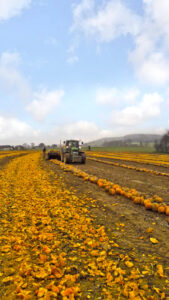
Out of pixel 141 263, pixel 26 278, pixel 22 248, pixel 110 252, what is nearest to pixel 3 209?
pixel 22 248

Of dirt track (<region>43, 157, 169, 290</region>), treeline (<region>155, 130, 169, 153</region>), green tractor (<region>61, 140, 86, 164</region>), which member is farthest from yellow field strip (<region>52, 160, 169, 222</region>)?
treeline (<region>155, 130, 169, 153</region>)

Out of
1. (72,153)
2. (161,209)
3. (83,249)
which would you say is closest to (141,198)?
(161,209)

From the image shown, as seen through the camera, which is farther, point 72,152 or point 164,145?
point 164,145

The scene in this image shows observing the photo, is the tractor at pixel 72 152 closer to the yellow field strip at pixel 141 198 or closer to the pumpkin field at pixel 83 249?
the yellow field strip at pixel 141 198

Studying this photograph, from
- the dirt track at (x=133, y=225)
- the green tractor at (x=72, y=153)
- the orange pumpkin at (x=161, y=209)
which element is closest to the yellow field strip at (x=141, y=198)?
the orange pumpkin at (x=161, y=209)

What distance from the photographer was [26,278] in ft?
12.7

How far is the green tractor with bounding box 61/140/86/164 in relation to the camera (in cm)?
2658

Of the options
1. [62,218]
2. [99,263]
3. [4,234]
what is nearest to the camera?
[99,263]

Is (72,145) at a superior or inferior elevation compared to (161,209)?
superior

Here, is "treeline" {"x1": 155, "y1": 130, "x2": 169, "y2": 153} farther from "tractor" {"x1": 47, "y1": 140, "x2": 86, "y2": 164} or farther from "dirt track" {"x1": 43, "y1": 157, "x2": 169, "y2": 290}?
"dirt track" {"x1": 43, "y1": 157, "x2": 169, "y2": 290}

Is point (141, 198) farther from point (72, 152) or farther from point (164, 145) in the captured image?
point (164, 145)

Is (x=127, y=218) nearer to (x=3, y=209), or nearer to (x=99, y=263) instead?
(x=99, y=263)

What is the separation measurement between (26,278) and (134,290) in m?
2.13

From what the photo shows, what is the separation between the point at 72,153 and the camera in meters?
26.8
